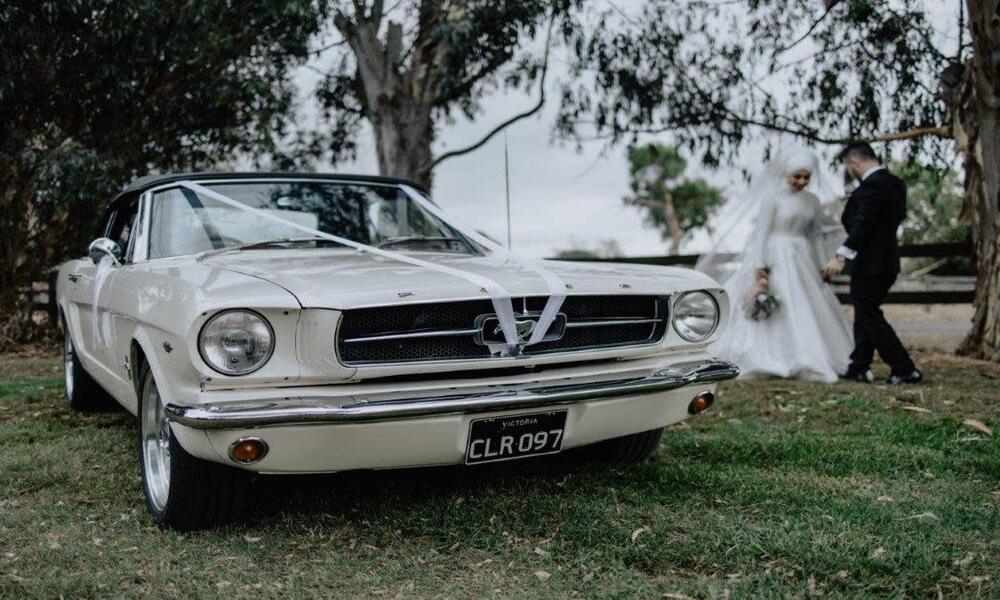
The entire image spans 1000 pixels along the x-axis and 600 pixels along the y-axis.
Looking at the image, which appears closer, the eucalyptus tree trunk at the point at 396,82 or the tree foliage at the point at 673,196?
the eucalyptus tree trunk at the point at 396,82

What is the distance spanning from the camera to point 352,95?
13602 millimetres

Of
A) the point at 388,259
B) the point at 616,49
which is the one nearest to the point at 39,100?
the point at 616,49

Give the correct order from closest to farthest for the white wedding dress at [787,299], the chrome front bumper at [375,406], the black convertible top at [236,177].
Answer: the chrome front bumper at [375,406]
the black convertible top at [236,177]
the white wedding dress at [787,299]

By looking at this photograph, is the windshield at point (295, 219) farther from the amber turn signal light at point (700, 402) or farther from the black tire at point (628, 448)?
the amber turn signal light at point (700, 402)

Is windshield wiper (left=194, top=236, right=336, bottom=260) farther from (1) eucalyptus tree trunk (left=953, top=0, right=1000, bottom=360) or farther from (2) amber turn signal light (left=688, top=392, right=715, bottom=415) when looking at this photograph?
(1) eucalyptus tree trunk (left=953, top=0, right=1000, bottom=360)

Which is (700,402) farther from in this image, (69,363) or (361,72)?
(361,72)

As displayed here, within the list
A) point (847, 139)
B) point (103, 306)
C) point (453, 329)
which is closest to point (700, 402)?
point (453, 329)

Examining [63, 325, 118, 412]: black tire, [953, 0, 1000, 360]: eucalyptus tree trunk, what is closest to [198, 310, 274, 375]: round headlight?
[63, 325, 118, 412]: black tire

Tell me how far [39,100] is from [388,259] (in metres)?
8.53

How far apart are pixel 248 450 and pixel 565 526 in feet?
3.84

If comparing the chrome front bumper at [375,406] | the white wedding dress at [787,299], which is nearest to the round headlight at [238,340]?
the chrome front bumper at [375,406]

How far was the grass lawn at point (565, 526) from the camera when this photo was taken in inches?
107

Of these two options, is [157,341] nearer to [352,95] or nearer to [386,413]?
[386,413]

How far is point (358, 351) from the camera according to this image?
2.92m
